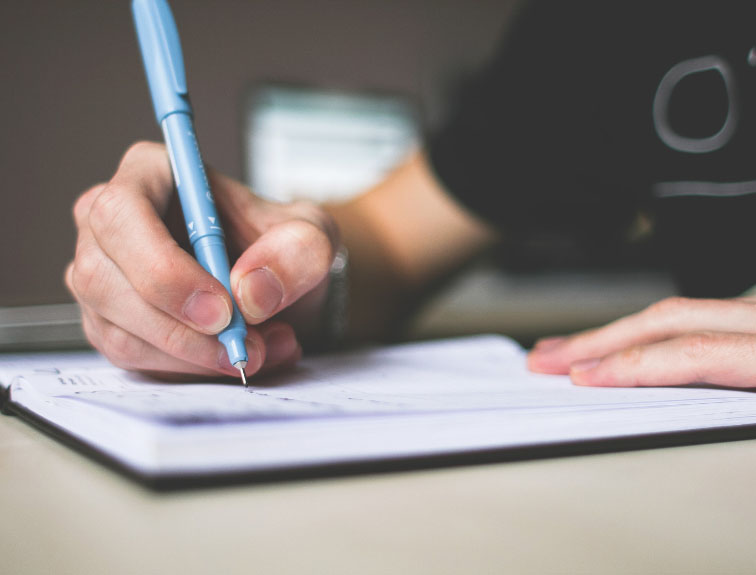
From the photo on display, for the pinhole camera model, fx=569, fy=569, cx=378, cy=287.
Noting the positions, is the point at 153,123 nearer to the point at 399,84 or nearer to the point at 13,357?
the point at 399,84

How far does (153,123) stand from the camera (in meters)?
2.15

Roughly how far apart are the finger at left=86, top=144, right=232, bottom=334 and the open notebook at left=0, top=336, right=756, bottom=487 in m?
0.04

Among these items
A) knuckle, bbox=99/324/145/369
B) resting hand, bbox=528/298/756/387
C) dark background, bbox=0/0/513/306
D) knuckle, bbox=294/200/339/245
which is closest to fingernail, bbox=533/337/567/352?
resting hand, bbox=528/298/756/387

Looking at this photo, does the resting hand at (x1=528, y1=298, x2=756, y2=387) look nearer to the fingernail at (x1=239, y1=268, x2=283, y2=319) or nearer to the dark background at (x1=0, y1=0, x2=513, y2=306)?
the fingernail at (x1=239, y1=268, x2=283, y2=319)

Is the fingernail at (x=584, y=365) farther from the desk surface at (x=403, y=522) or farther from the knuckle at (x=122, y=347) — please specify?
the knuckle at (x=122, y=347)

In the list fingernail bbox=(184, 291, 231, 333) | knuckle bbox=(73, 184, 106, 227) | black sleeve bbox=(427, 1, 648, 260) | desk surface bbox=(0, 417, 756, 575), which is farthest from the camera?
black sleeve bbox=(427, 1, 648, 260)

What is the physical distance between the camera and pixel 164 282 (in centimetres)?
29

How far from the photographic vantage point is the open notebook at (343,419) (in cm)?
19

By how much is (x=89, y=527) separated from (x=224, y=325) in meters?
0.13

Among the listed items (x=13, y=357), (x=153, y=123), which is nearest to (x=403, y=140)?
(x=153, y=123)

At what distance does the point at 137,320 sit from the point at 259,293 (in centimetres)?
8

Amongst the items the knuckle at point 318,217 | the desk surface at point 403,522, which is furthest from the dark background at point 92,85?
the desk surface at point 403,522

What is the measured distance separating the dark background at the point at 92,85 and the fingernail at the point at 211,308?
162cm

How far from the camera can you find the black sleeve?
721 millimetres
